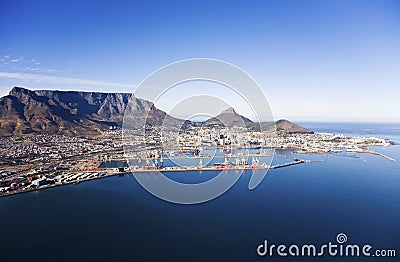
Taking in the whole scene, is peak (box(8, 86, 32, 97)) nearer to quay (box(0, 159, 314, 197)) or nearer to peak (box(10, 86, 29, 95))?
peak (box(10, 86, 29, 95))

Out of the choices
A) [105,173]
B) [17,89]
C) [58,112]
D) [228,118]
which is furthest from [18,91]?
[228,118]

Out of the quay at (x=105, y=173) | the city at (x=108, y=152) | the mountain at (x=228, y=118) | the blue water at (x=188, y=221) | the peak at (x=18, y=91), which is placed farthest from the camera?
the peak at (x=18, y=91)

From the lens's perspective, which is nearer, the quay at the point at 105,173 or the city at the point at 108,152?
the quay at the point at 105,173

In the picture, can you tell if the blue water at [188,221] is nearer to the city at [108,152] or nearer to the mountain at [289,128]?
the city at [108,152]

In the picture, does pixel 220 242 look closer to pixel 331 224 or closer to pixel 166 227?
pixel 166 227

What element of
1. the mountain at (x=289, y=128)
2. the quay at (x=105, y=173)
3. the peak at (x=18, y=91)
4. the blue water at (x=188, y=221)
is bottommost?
the blue water at (x=188, y=221)

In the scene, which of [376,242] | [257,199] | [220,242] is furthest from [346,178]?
[220,242]

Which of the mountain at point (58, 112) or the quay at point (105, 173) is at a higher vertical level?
the mountain at point (58, 112)

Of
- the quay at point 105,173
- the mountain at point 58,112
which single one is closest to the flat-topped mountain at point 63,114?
the mountain at point 58,112
